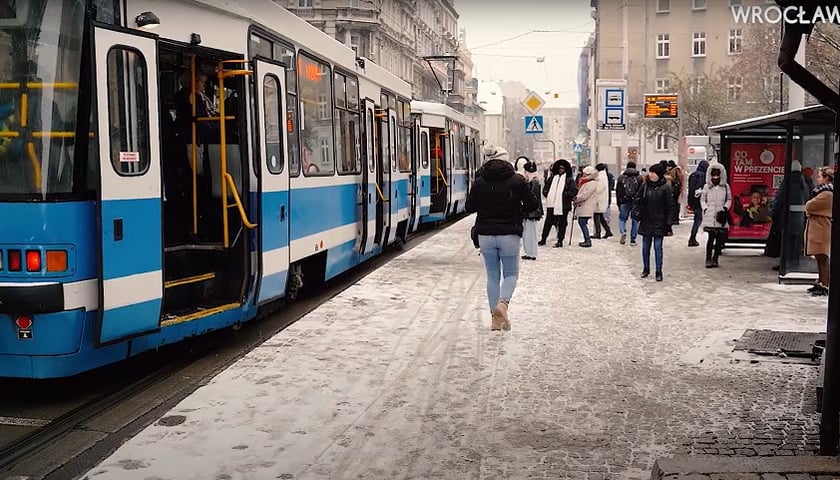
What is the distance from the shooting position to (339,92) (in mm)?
12492

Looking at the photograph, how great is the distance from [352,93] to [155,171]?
21.4ft

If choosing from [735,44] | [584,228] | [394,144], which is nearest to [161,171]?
[394,144]

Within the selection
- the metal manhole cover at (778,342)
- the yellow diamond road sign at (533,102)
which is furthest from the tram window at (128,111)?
the yellow diamond road sign at (533,102)

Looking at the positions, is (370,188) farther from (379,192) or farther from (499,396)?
(499,396)

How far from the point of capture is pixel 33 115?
637 centimetres

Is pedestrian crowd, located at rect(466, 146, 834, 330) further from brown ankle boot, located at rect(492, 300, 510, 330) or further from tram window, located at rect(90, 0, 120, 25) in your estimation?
tram window, located at rect(90, 0, 120, 25)

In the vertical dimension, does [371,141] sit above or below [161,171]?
above

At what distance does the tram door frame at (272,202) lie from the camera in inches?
346

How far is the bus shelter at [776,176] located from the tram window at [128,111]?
829cm

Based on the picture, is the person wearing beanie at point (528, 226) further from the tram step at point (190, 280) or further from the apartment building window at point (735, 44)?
the apartment building window at point (735, 44)

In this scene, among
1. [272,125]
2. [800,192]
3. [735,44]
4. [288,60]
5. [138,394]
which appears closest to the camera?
[138,394]

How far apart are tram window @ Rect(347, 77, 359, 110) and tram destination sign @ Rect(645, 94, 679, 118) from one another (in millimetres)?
21800

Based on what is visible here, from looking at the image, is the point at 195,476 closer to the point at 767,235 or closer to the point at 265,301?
the point at 265,301

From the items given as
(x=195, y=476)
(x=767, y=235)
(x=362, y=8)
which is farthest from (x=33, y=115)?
(x=362, y=8)
